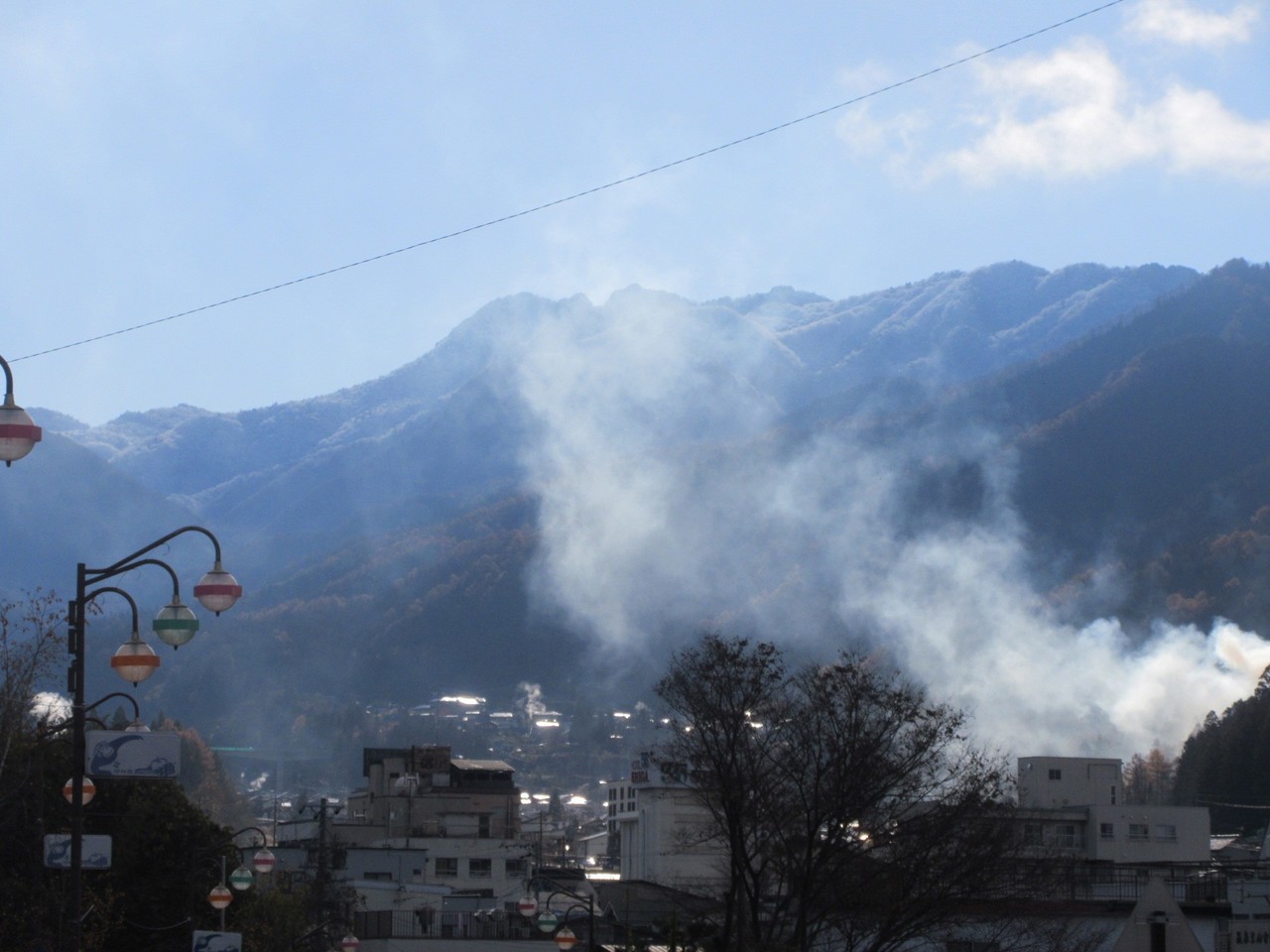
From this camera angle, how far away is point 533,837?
329ft

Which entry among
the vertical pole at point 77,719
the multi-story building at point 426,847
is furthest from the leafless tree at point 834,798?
the multi-story building at point 426,847

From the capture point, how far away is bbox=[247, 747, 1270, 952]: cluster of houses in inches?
1615

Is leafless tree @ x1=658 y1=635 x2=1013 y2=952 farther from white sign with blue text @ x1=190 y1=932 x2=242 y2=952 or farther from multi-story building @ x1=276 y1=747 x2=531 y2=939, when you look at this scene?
multi-story building @ x1=276 y1=747 x2=531 y2=939

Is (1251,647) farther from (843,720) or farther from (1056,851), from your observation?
(843,720)

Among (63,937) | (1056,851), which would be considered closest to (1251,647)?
(1056,851)

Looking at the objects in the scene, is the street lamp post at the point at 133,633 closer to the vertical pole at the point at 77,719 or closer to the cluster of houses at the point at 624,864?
the vertical pole at the point at 77,719

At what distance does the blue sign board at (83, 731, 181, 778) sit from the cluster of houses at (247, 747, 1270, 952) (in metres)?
14.8

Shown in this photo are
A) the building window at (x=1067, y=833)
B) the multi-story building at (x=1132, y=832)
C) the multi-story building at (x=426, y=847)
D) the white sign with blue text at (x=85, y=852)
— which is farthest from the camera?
the multi-story building at (x=1132, y=832)

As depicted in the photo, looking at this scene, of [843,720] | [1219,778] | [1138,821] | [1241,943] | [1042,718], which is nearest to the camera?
[843,720]

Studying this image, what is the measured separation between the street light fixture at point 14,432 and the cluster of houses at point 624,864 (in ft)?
59.4

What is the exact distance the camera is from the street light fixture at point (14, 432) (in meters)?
15.7

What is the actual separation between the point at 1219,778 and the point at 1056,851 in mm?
70531

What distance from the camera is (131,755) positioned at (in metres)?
17.7

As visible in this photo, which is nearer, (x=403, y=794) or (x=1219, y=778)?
(x=403, y=794)
